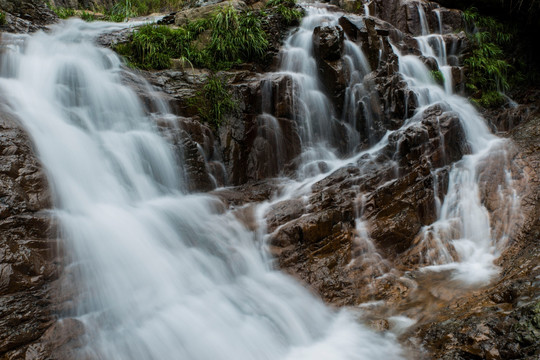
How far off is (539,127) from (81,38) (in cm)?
974

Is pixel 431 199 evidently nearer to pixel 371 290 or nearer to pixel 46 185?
pixel 371 290

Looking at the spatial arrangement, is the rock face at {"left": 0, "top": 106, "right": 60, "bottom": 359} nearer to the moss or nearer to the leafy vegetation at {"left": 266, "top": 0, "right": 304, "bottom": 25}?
the leafy vegetation at {"left": 266, "top": 0, "right": 304, "bottom": 25}

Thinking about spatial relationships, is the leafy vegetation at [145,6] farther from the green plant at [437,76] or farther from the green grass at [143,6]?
the green plant at [437,76]

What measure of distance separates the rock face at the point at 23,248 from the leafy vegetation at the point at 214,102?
3059mm

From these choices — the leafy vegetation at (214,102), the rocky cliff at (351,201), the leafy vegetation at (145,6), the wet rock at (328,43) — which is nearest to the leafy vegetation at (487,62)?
the rocky cliff at (351,201)

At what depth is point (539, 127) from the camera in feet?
20.6

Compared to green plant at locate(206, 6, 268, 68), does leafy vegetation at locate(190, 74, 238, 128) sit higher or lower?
lower

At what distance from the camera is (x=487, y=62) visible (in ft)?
31.2

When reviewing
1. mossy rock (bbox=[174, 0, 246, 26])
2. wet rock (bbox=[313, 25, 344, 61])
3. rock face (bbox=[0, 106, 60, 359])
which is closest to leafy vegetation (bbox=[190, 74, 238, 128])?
wet rock (bbox=[313, 25, 344, 61])

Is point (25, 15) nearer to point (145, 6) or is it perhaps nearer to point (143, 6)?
point (143, 6)

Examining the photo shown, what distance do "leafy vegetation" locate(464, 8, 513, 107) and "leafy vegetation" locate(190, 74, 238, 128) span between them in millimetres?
6283

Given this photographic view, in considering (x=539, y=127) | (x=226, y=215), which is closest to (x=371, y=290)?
(x=226, y=215)

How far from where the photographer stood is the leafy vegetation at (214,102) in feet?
22.1

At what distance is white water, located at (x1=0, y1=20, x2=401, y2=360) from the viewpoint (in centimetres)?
352
